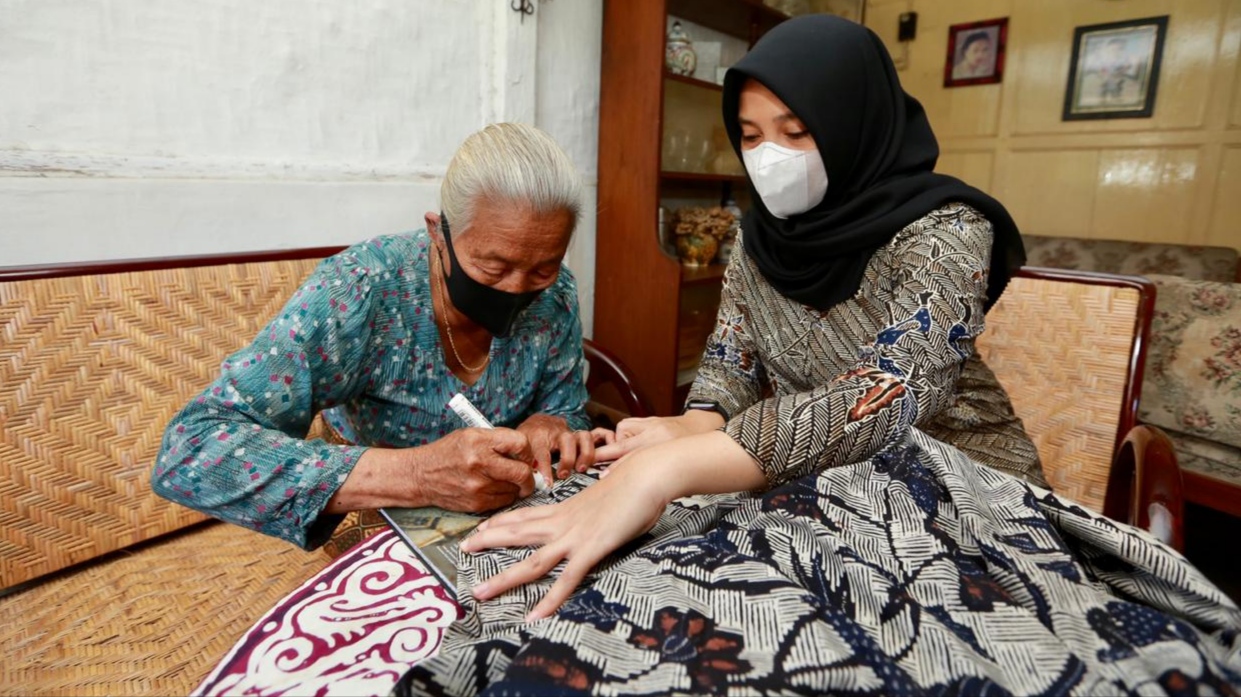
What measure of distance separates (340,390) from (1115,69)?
17.4 feet

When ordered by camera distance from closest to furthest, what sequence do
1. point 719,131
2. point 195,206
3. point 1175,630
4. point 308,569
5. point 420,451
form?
1. point 1175,630
2. point 420,451
3. point 308,569
4. point 195,206
5. point 719,131

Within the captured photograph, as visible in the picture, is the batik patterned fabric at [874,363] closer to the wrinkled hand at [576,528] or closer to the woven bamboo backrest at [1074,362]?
the wrinkled hand at [576,528]

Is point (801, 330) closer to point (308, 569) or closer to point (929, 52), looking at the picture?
point (308, 569)

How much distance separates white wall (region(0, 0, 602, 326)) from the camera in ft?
5.13

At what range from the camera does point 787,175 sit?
128cm

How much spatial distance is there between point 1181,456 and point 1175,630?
9.27 feet

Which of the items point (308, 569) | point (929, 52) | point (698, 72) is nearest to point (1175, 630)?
point (308, 569)

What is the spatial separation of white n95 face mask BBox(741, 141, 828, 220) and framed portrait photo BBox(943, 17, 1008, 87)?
15.0ft

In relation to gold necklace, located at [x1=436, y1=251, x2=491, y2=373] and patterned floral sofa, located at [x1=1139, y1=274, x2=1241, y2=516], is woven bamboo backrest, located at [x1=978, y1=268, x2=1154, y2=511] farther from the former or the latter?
gold necklace, located at [x1=436, y1=251, x2=491, y2=373]

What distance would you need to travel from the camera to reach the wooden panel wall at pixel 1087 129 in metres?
4.11

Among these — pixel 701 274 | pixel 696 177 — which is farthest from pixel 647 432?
pixel 696 177

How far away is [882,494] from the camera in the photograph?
753mm

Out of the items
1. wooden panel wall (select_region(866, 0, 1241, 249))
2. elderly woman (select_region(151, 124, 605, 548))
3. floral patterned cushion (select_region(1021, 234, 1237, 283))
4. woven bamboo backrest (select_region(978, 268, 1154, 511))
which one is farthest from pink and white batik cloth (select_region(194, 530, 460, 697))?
wooden panel wall (select_region(866, 0, 1241, 249))

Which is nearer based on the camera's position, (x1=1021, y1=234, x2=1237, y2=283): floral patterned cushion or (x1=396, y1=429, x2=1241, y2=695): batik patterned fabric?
(x1=396, y1=429, x2=1241, y2=695): batik patterned fabric
